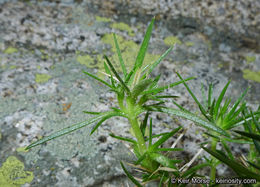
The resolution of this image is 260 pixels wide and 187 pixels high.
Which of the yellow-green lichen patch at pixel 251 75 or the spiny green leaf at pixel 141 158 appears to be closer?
the spiny green leaf at pixel 141 158

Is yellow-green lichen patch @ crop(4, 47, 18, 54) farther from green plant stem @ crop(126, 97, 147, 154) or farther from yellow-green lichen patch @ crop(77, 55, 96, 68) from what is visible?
green plant stem @ crop(126, 97, 147, 154)

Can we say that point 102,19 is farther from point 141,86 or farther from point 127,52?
point 141,86

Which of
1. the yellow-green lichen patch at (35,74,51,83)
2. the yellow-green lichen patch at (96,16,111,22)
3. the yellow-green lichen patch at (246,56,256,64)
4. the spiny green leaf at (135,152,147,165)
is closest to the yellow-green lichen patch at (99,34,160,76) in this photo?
the yellow-green lichen patch at (96,16,111,22)

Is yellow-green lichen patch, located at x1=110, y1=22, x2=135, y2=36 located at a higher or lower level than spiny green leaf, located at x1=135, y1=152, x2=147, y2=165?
higher

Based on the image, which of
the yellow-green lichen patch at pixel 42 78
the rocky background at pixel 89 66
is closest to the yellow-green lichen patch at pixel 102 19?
the rocky background at pixel 89 66

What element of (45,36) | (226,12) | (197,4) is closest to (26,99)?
(45,36)

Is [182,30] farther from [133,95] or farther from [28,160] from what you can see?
[28,160]

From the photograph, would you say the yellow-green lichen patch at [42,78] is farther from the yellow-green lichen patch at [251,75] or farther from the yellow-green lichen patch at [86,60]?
the yellow-green lichen patch at [251,75]
